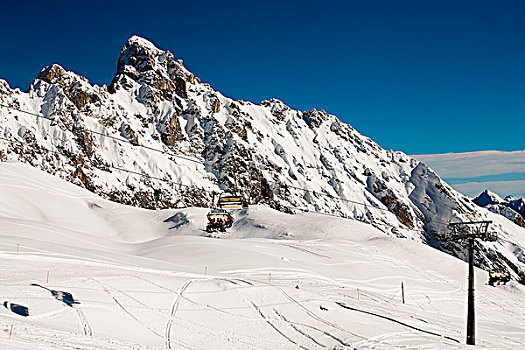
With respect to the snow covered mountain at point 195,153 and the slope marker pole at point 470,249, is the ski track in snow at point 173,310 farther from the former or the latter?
the snow covered mountain at point 195,153

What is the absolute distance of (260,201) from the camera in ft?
484

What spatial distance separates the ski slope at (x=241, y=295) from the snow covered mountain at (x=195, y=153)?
204 feet

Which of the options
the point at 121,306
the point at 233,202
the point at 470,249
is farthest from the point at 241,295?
the point at 233,202

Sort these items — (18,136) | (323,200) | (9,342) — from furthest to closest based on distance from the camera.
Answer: (323,200)
(18,136)
(9,342)

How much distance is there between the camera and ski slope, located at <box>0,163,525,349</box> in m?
15.8

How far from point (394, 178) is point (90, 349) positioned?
194187mm

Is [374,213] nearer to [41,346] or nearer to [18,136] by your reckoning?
[18,136]

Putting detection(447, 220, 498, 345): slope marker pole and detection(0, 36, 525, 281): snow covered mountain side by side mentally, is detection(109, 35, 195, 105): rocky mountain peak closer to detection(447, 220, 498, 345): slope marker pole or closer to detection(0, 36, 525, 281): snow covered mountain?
detection(0, 36, 525, 281): snow covered mountain

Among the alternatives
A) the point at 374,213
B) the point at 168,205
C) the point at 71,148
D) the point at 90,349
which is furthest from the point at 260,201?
the point at 90,349

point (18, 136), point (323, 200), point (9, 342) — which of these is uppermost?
point (18, 136)

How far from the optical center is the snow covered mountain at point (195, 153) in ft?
387

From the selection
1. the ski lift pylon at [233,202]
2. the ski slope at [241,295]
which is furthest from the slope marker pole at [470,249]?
the ski lift pylon at [233,202]

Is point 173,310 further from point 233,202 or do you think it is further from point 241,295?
point 233,202

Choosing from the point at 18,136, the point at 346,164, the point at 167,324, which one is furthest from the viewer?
the point at 346,164
